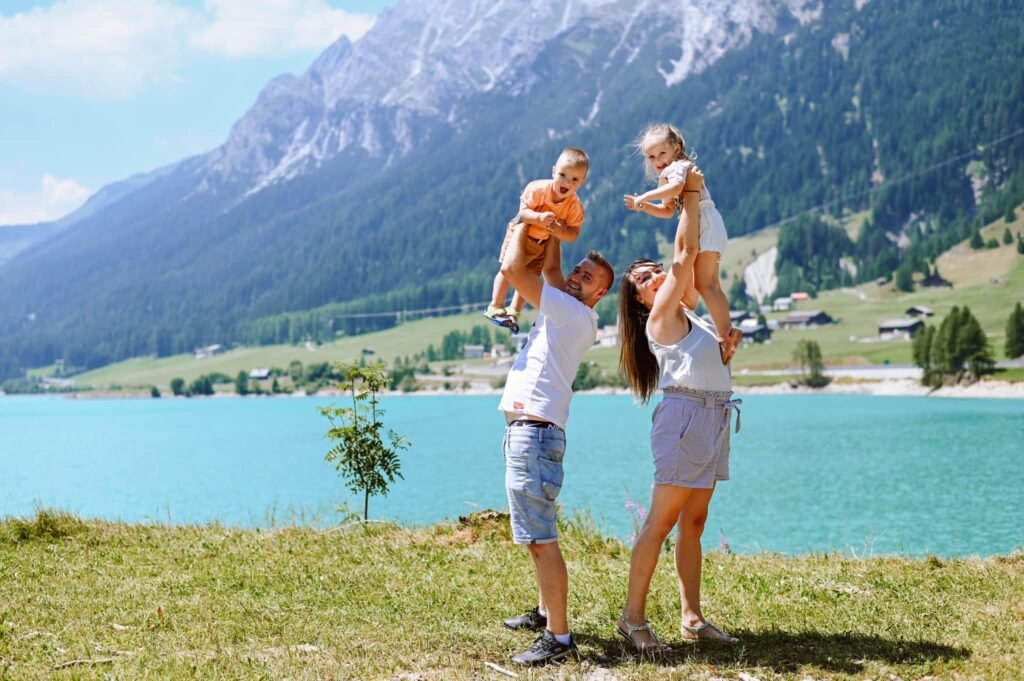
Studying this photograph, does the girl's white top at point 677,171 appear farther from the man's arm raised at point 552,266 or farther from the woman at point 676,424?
the man's arm raised at point 552,266

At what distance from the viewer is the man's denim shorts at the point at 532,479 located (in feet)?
16.5

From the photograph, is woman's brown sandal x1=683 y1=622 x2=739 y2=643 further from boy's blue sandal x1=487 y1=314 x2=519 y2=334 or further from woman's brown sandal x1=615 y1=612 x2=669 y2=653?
boy's blue sandal x1=487 y1=314 x2=519 y2=334

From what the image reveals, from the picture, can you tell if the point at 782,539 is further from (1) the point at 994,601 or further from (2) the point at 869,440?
(2) the point at 869,440

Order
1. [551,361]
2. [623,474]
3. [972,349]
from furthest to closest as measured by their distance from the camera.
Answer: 1. [972,349]
2. [623,474]
3. [551,361]

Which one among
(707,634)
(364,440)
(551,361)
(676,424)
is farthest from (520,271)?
(364,440)

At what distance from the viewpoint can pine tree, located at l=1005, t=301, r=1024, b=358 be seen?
295 feet

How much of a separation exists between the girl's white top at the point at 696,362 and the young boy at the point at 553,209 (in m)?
0.76

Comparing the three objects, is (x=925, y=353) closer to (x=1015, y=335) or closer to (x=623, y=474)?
(x=1015, y=335)

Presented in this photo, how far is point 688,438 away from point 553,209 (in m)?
1.41

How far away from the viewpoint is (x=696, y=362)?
5285 mm

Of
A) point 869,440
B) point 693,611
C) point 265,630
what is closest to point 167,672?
point 265,630

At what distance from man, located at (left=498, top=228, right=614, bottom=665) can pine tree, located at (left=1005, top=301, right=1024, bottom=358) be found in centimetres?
9582

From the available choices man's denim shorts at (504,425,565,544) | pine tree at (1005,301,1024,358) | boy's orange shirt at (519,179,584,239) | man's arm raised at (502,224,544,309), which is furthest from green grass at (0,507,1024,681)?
pine tree at (1005,301,1024,358)

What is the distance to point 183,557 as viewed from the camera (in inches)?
316
